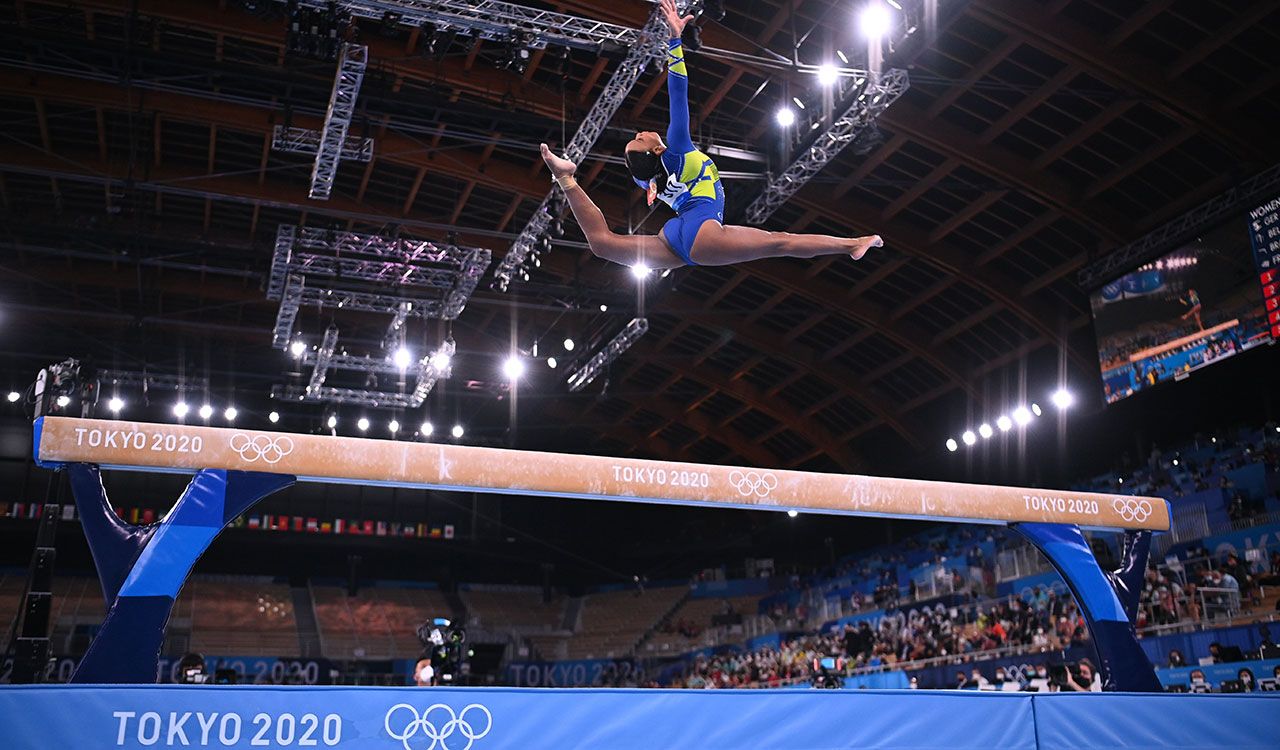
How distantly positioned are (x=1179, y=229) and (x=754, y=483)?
11.9 meters

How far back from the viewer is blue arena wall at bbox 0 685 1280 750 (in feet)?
10.6

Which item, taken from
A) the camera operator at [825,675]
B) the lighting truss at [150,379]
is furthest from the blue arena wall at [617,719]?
the lighting truss at [150,379]

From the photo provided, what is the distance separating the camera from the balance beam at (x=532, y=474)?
16.2 ft

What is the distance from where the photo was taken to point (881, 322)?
2134 centimetres

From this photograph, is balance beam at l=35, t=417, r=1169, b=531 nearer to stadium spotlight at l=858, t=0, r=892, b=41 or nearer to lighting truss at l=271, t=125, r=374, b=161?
stadium spotlight at l=858, t=0, r=892, b=41

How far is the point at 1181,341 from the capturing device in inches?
569

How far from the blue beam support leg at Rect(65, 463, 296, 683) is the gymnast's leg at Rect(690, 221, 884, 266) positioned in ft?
8.92

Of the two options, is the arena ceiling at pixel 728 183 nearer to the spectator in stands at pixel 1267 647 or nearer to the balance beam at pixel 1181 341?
the balance beam at pixel 1181 341

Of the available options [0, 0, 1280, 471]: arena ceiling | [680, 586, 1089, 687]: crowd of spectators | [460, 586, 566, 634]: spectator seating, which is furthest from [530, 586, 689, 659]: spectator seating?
[0, 0, 1280, 471]: arena ceiling

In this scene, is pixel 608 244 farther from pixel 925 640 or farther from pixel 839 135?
pixel 925 640

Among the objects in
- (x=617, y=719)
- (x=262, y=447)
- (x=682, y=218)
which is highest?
(x=682, y=218)

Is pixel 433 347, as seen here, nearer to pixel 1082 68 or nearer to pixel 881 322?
pixel 881 322

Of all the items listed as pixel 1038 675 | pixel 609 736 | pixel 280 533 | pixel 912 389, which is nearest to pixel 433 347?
pixel 280 533

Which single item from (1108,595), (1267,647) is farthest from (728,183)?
(1108,595)
